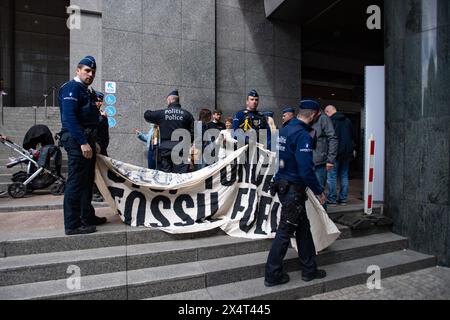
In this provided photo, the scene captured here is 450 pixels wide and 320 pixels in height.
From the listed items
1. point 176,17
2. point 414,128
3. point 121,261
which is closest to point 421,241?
point 414,128

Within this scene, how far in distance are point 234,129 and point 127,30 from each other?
182 inches

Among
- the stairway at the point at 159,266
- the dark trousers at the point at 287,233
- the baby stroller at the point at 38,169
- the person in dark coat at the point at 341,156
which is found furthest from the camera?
the baby stroller at the point at 38,169

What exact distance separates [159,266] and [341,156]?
441 cm

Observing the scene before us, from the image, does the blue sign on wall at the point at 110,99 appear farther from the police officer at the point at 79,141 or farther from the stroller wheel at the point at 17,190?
the police officer at the point at 79,141

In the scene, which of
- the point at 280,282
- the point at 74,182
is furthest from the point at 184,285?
the point at 74,182

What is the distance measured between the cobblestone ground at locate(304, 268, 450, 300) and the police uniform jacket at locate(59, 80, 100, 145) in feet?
11.8

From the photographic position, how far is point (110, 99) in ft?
23.9

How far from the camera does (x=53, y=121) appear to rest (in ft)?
35.1

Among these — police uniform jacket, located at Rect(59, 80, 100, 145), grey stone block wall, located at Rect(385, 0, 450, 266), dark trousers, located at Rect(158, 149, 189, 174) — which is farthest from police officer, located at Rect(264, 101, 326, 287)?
police uniform jacket, located at Rect(59, 80, 100, 145)

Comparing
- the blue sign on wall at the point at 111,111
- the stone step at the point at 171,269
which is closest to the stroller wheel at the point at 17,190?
the blue sign on wall at the point at 111,111

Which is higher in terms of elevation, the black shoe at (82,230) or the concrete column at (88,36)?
the concrete column at (88,36)

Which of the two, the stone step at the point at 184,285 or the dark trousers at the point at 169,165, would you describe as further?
the dark trousers at the point at 169,165

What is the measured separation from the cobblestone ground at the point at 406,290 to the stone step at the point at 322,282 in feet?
0.30

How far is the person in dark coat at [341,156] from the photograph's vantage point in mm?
5945
